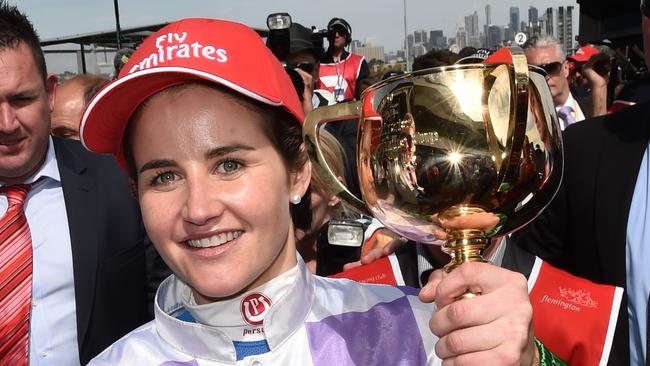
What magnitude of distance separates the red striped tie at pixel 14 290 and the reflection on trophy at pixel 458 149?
181 centimetres

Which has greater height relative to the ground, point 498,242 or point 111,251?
point 498,242

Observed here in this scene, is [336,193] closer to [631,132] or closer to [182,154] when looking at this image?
[182,154]

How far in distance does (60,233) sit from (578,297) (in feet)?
6.58

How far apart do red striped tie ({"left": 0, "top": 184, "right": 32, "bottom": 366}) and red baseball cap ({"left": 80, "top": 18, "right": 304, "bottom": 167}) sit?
51.3 inches

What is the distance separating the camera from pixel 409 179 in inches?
47.2

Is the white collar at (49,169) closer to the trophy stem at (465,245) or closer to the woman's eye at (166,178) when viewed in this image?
the woman's eye at (166,178)

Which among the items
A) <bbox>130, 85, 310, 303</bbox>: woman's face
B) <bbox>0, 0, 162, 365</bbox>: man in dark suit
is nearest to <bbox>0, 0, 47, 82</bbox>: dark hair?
<bbox>0, 0, 162, 365</bbox>: man in dark suit

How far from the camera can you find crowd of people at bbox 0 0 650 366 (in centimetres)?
140

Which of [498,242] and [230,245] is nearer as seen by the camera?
[230,245]

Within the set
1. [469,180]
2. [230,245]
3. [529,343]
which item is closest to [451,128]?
[469,180]

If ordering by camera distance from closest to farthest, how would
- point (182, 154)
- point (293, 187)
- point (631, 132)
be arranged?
point (182, 154), point (293, 187), point (631, 132)

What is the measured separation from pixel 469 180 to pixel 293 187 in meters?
0.57

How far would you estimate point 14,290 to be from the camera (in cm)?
259

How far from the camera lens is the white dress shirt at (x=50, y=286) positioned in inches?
103
